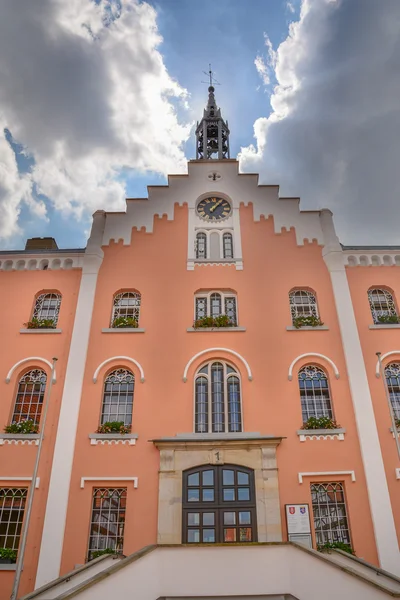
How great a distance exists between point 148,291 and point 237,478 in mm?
8863

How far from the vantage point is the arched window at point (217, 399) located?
60.8 feet

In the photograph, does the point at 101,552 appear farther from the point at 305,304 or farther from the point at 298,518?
the point at 305,304

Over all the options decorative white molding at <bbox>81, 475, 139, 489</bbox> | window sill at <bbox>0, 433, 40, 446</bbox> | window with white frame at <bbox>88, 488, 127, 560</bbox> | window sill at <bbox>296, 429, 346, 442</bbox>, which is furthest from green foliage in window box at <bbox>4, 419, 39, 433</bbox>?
window sill at <bbox>296, 429, 346, 442</bbox>

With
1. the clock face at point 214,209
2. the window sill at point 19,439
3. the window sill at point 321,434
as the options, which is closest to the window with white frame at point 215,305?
the clock face at point 214,209

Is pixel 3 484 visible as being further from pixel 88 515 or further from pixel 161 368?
pixel 161 368

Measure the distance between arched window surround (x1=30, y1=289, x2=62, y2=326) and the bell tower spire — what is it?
1135 cm

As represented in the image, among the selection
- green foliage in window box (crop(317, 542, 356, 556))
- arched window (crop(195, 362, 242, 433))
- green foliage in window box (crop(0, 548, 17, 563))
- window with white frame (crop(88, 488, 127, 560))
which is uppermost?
arched window (crop(195, 362, 242, 433))

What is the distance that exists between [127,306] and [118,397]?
426 centimetres

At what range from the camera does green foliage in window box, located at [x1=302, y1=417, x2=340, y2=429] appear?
59.6 ft

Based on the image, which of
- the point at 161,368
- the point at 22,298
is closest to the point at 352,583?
the point at 161,368

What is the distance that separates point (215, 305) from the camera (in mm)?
21438

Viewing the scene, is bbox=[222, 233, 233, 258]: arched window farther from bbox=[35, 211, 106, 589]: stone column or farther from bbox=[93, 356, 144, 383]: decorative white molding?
bbox=[93, 356, 144, 383]: decorative white molding

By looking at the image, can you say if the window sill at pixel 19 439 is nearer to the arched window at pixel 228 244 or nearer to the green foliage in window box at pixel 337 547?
the green foliage in window box at pixel 337 547

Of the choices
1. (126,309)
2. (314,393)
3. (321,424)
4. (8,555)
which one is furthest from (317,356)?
(8,555)
